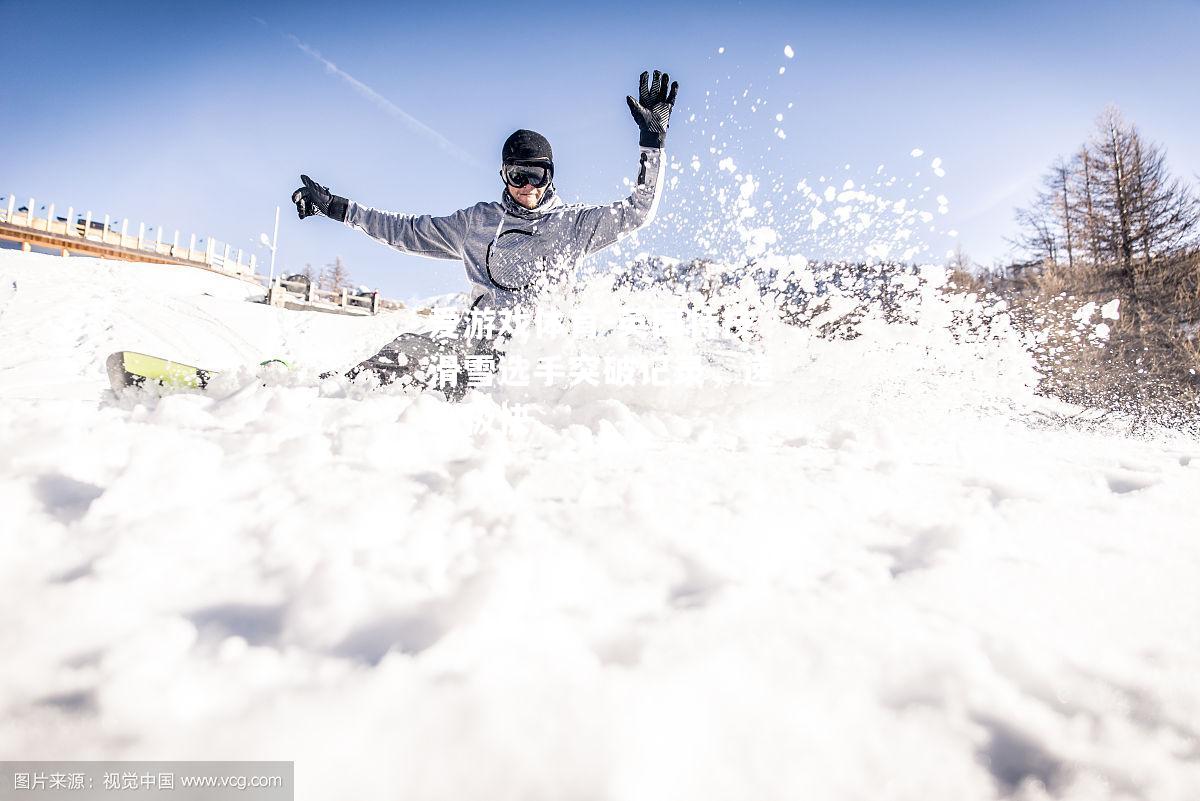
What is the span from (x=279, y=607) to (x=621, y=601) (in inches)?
26.2

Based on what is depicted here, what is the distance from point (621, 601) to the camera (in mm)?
1039

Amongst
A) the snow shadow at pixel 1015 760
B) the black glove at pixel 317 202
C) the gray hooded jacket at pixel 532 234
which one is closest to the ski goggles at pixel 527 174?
the gray hooded jacket at pixel 532 234

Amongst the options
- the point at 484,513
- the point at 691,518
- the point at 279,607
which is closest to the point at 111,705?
the point at 279,607

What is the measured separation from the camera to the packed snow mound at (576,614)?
71 centimetres

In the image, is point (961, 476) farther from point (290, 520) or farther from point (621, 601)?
point (290, 520)

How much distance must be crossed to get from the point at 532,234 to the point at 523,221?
0.42 feet

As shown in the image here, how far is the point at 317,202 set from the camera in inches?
176

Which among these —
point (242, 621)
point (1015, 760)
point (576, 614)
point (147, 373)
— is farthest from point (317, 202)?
point (1015, 760)

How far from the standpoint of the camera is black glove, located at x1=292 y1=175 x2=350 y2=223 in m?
4.45

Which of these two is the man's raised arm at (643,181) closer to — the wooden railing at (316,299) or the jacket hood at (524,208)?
the jacket hood at (524,208)

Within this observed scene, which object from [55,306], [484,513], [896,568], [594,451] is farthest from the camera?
[55,306]

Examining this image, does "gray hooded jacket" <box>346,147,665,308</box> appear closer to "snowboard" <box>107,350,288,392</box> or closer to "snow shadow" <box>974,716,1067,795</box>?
"snowboard" <box>107,350,288,392</box>

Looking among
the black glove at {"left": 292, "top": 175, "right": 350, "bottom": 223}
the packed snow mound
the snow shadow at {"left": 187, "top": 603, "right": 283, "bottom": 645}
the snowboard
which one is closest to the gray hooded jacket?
the black glove at {"left": 292, "top": 175, "right": 350, "bottom": 223}

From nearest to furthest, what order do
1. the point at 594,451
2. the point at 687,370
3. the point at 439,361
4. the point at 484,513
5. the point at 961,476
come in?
the point at 484,513, the point at 961,476, the point at 594,451, the point at 687,370, the point at 439,361
